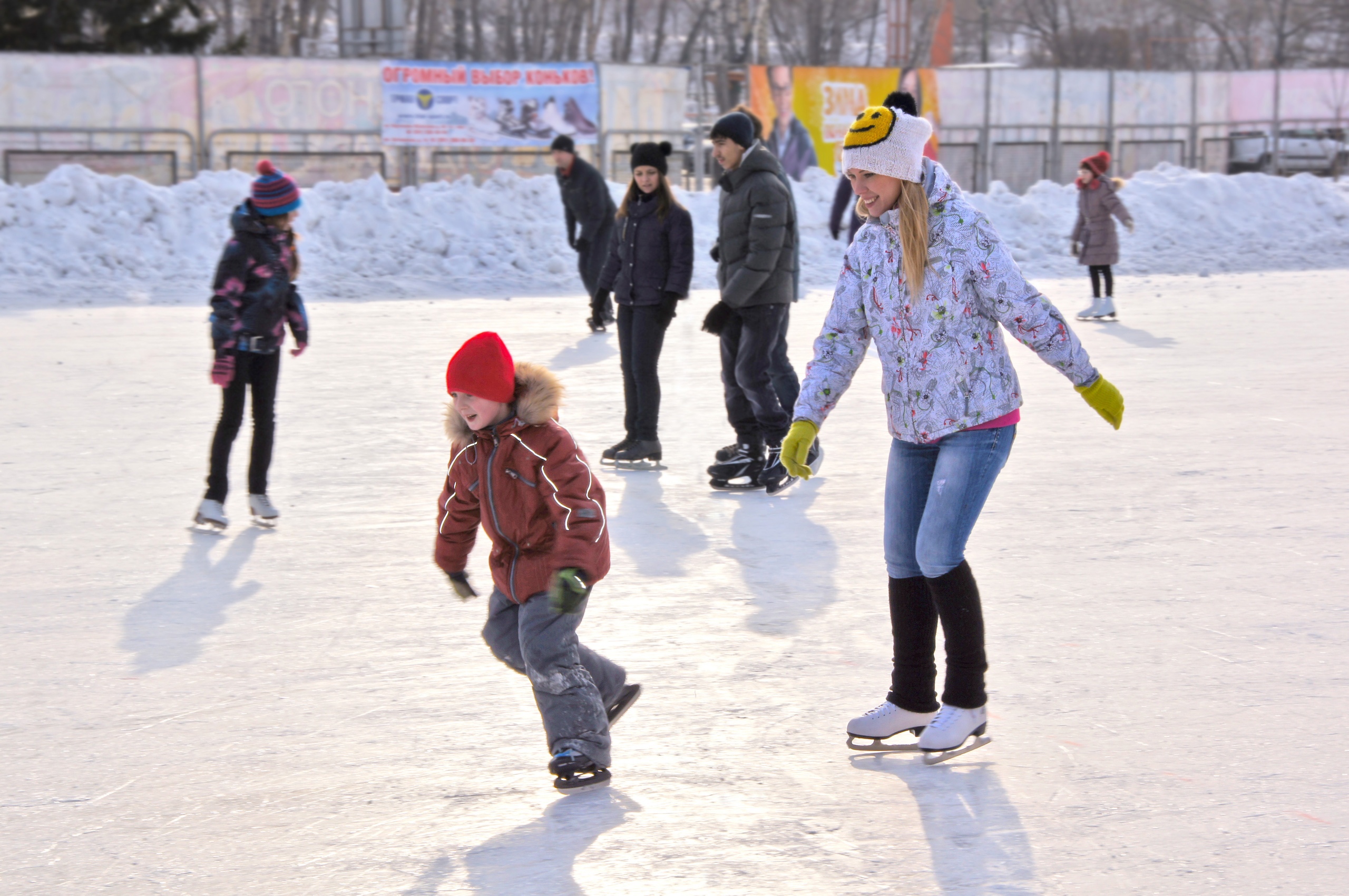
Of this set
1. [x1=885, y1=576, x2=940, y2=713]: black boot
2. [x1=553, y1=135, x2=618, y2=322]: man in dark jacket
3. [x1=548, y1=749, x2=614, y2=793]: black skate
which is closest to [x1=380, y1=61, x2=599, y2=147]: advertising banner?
[x1=553, y1=135, x2=618, y2=322]: man in dark jacket

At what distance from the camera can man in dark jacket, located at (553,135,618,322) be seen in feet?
39.6

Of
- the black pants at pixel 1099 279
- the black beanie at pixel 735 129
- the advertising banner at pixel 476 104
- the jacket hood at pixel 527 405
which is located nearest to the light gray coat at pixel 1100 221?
the black pants at pixel 1099 279

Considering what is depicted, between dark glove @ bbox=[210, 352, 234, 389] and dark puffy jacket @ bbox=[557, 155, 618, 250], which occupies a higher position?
dark puffy jacket @ bbox=[557, 155, 618, 250]

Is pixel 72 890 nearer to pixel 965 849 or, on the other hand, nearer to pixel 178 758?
pixel 178 758

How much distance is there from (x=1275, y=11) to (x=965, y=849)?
210ft

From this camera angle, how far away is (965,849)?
9.68 feet

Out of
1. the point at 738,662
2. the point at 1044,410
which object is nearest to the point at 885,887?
the point at 738,662

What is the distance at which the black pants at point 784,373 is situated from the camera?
22.4 feet

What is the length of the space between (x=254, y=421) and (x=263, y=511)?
0.40 m

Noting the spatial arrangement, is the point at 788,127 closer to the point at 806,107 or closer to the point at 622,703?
the point at 806,107

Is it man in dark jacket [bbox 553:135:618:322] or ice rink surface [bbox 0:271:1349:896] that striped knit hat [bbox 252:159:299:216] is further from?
man in dark jacket [bbox 553:135:618:322]

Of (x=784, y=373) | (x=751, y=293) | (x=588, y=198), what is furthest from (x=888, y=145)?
(x=588, y=198)

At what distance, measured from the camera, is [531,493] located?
327 cm

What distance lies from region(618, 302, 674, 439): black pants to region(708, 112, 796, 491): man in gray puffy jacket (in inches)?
16.3
